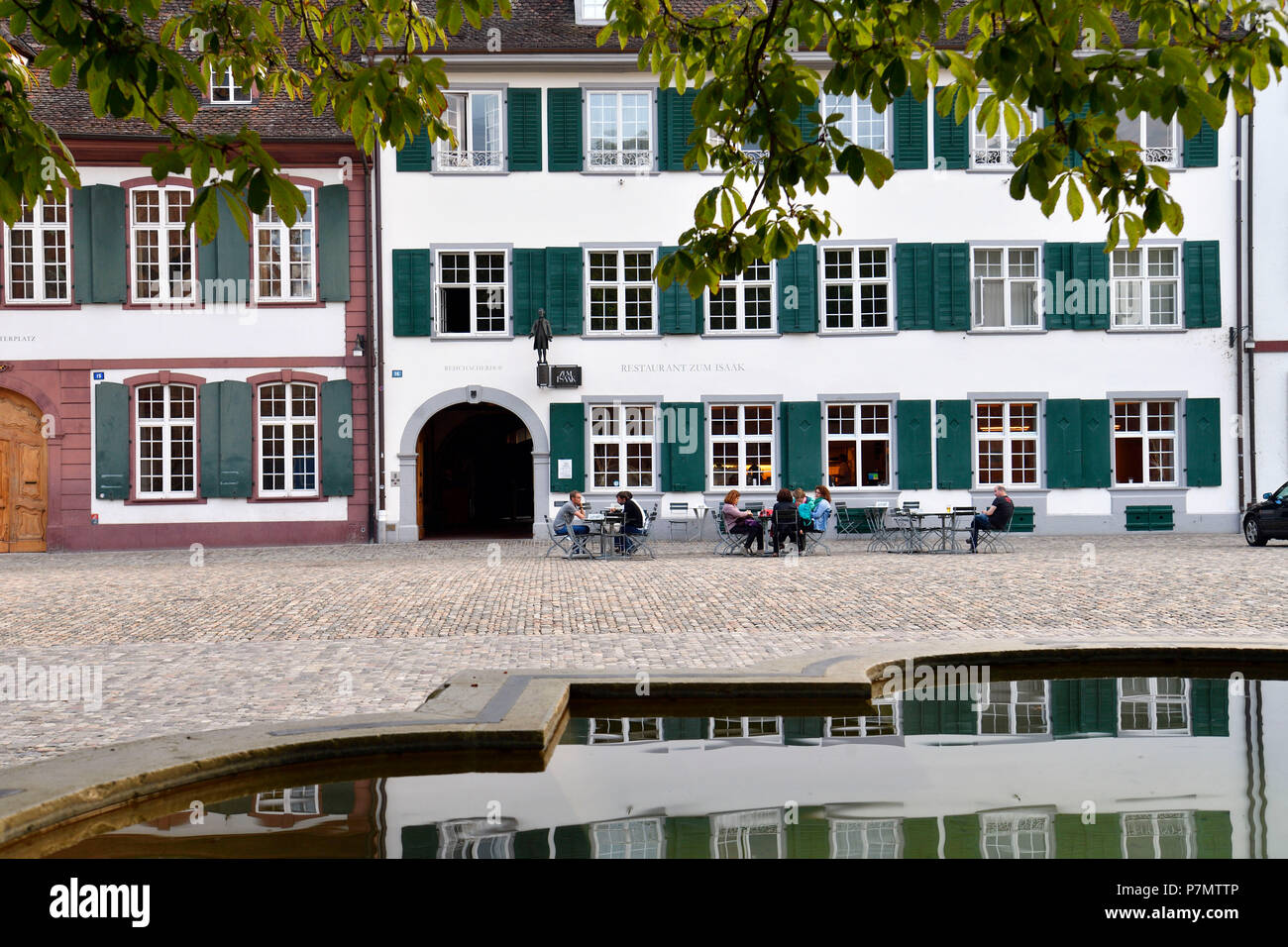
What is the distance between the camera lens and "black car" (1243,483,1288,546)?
62.2 feet

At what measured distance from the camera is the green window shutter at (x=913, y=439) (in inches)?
891

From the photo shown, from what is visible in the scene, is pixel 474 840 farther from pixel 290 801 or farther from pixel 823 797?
pixel 823 797

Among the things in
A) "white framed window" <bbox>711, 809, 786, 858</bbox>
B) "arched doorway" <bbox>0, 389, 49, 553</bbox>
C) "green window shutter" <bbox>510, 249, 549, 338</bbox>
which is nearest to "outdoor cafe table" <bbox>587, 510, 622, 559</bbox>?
"green window shutter" <bbox>510, 249, 549, 338</bbox>

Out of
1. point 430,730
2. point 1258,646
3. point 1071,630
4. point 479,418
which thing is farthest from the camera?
point 479,418

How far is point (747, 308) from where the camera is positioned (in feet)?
75.2

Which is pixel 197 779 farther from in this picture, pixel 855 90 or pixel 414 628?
pixel 414 628

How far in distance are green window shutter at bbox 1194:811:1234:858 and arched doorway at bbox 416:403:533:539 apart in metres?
20.9

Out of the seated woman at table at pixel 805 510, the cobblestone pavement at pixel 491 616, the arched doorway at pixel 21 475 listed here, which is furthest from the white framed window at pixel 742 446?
the arched doorway at pixel 21 475

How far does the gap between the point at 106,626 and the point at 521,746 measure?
6469 mm

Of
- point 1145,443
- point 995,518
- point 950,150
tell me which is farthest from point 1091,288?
point 995,518

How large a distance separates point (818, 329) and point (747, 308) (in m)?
1.43

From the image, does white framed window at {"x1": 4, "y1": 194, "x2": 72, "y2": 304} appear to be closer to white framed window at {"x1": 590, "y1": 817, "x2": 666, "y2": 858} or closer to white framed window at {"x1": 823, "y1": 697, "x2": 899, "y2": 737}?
white framed window at {"x1": 823, "y1": 697, "x2": 899, "y2": 737}
